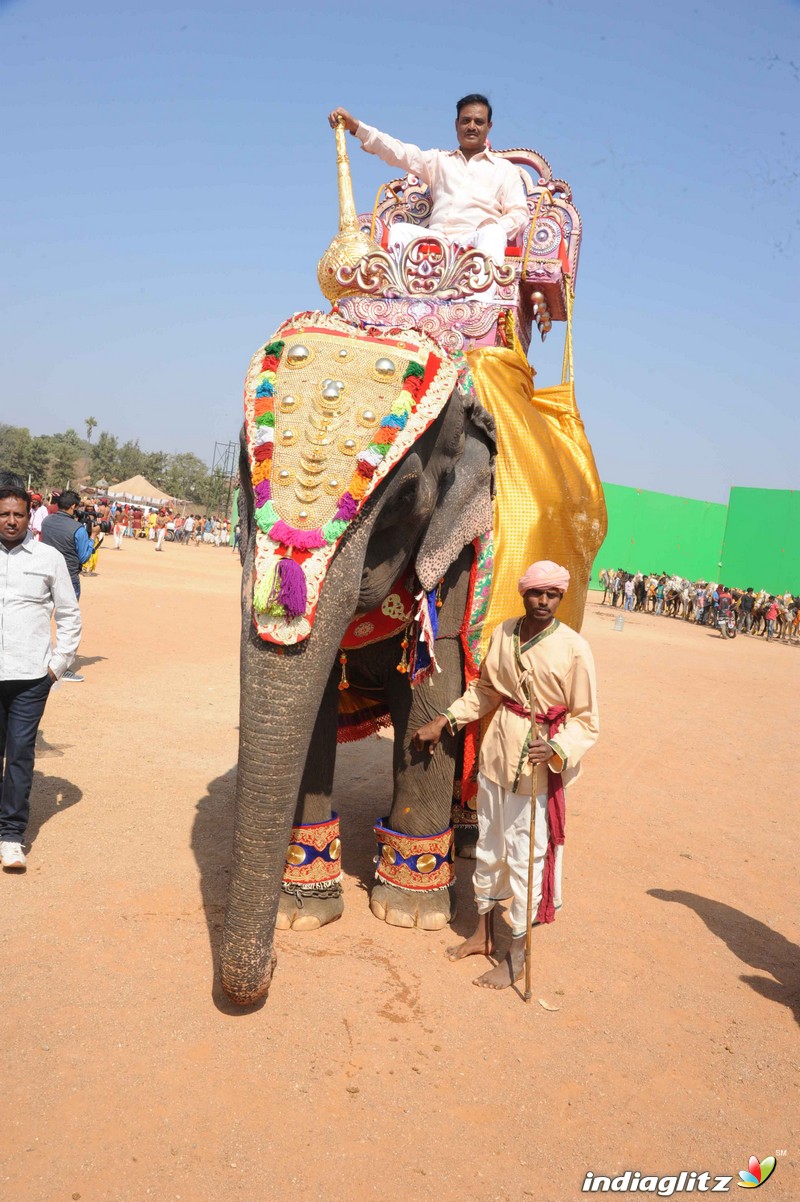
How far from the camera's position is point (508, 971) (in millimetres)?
3789

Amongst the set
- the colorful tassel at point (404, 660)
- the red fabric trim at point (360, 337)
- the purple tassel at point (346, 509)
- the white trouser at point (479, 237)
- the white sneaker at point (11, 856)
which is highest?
the white trouser at point (479, 237)

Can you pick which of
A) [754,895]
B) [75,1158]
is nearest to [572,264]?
[754,895]

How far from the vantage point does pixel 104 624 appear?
→ 12492mm

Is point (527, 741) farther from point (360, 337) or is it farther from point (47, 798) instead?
point (47, 798)

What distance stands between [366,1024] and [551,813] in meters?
1.12

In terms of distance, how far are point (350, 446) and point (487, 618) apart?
141cm

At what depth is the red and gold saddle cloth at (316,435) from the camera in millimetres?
2959

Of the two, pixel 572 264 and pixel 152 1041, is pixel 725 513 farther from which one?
pixel 152 1041

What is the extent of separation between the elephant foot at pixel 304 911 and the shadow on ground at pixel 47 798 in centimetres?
154

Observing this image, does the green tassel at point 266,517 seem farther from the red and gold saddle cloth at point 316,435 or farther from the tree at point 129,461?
the tree at point 129,461

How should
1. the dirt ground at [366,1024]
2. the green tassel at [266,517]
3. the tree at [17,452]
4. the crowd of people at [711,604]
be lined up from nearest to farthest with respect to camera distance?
the dirt ground at [366,1024], the green tassel at [266,517], the crowd of people at [711,604], the tree at [17,452]

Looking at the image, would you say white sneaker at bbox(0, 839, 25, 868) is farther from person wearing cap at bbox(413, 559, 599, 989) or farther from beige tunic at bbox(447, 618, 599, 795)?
beige tunic at bbox(447, 618, 599, 795)

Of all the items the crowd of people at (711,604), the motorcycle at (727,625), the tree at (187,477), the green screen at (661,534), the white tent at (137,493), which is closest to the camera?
the motorcycle at (727,625)

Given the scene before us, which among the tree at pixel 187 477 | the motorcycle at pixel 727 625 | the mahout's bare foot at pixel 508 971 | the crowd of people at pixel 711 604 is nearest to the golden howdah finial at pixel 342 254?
the mahout's bare foot at pixel 508 971
